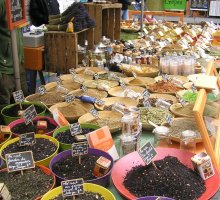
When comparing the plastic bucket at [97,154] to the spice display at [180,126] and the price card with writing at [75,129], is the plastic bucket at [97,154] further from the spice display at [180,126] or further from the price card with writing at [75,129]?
the spice display at [180,126]

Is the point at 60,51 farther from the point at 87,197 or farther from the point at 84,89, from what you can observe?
the point at 87,197

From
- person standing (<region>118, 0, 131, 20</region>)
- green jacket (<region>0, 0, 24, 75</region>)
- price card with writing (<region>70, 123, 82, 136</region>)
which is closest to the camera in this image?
price card with writing (<region>70, 123, 82, 136</region>)

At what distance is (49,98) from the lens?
2.61 meters

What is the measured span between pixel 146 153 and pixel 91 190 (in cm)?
33

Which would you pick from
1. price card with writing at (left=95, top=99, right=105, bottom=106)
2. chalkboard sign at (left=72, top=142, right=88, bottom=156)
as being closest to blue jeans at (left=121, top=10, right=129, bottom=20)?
price card with writing at (left=95, top=99, right=105, bottom=106)

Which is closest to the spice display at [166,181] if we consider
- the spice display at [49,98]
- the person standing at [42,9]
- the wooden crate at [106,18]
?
the spice display at [49,98]

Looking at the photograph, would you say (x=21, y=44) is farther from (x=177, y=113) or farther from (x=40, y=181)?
(x=40, y=181)

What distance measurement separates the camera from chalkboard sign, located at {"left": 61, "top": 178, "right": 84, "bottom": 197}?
54.0 inches

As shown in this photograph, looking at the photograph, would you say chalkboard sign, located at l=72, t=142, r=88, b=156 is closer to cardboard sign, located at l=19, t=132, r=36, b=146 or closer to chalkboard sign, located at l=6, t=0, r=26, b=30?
cardboard sign, located at l=19, t=132, r=36, b=146

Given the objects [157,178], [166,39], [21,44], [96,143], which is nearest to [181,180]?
[157,178]

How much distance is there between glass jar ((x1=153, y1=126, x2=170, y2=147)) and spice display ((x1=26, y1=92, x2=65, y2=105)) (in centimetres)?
91

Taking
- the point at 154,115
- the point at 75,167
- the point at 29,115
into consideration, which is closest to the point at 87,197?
the point at 75,167

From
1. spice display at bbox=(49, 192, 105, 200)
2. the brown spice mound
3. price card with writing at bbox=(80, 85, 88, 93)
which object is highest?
price card with writing at bbox=(80, 85, 88, 93)

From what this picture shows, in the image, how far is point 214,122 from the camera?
2045 millimetres
